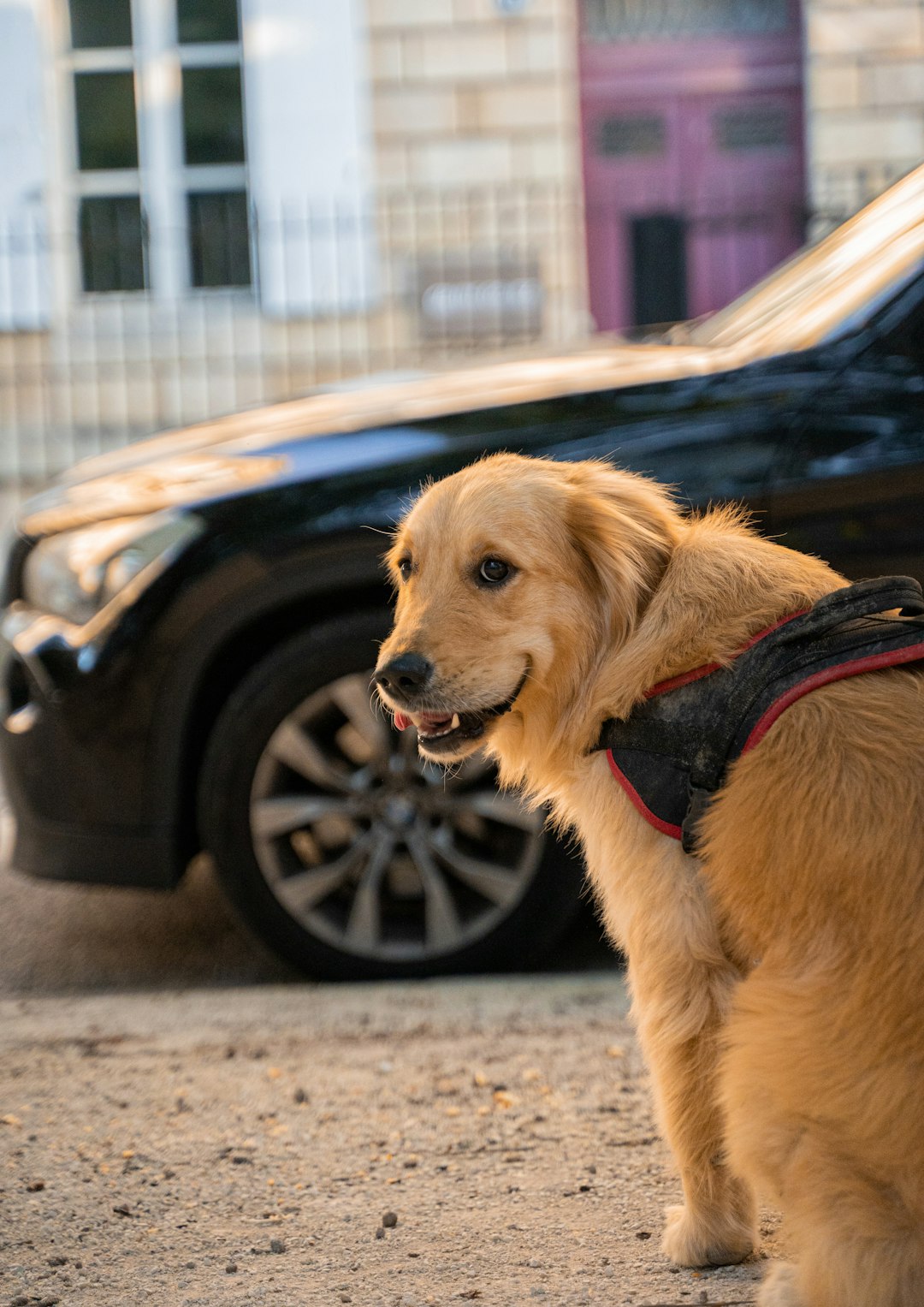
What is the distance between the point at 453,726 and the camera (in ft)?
8.13

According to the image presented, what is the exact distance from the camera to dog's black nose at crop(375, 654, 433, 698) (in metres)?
2.38

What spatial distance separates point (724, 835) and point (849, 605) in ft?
1.27

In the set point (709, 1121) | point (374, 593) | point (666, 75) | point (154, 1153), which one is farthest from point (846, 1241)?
point (666, 75)

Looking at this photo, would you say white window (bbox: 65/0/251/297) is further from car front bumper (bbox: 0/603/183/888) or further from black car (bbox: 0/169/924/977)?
car front bumper (bbox: 0/603/183/888)

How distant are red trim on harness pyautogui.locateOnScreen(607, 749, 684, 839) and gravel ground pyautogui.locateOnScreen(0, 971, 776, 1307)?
2.46 ft

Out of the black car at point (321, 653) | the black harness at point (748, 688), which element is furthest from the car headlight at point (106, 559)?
the black harness at point (748, 688)

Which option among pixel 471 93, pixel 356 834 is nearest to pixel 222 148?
pixel 471 93

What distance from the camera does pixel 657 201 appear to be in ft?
36.5

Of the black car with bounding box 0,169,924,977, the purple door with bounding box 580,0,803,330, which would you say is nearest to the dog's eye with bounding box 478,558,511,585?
the black car with bounding box 0,169,924,977

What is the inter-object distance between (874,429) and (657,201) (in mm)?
8450

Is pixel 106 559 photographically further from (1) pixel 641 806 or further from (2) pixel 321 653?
(1) pixel 641 806

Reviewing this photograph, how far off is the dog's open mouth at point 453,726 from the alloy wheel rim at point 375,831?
106 cm

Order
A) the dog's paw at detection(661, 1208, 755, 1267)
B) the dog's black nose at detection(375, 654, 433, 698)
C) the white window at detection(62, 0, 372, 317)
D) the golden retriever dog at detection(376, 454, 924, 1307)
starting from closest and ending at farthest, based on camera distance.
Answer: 1. the golden retriever dog at detection(376, 454, 924, 1307)
2. the dog's paw at detection(661, 1208, 755, 1267)
3. the dog's black nose at detection(375, 654, 433, 698)
4. the white window at detection(62, 0, 372, 317)

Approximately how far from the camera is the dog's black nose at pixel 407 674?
7.80ft
